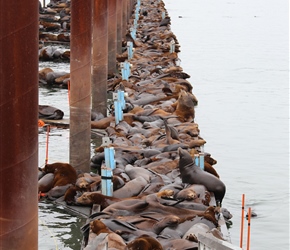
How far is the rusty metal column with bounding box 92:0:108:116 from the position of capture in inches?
630

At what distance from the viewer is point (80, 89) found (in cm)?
1212

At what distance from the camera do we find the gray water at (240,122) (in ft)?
38.4

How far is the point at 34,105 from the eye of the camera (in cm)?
582

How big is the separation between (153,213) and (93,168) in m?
3.32

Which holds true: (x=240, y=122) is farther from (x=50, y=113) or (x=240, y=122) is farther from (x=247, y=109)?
(x=50, y=113)

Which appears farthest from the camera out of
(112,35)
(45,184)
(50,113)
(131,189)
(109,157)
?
(112,35)

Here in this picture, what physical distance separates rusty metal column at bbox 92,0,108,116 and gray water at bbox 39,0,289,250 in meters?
0.94

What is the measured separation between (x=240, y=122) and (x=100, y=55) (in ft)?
18.9

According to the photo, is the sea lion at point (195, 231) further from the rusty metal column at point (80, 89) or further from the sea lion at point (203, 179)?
the rusty metal column at point (80, 89)

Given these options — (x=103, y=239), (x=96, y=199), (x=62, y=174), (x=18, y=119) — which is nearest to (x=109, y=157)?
(x=62, y=174)

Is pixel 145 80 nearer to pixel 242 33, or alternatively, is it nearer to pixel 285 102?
pixel 285 102

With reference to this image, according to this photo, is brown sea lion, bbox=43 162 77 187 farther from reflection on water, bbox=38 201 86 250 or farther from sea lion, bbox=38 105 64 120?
sea lion, bbox=38 105 64 120

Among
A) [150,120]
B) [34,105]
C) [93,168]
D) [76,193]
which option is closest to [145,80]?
[150,120]

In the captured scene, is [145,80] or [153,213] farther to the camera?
[145,80]
